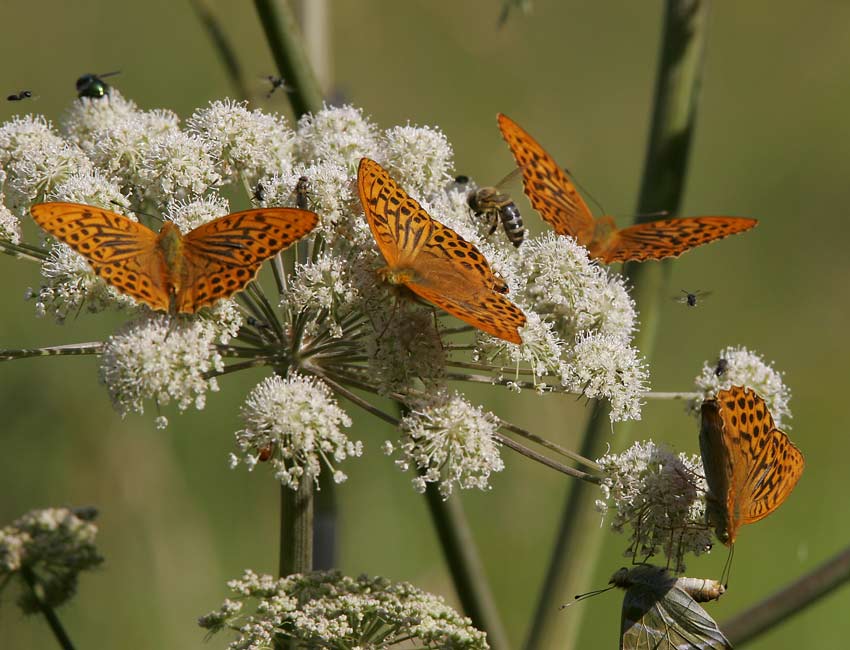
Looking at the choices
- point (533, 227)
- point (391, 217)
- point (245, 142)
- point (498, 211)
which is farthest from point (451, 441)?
point (533, 227)

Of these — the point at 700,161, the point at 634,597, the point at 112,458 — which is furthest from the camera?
the point at 700,161

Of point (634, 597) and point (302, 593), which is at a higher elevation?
point (634, 597)

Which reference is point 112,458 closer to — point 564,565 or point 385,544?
point 385,544

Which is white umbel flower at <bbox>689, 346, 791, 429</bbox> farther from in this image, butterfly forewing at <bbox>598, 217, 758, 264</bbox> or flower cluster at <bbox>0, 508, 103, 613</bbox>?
flower cluster at <bbox>0, 508, 103, 613</bbox>

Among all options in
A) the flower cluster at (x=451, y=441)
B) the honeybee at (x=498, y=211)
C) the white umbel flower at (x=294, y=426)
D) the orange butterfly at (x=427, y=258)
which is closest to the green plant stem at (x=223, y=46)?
the honeybee at (x=498, y=211)

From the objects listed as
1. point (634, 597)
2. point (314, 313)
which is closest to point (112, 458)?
point (314, 313)

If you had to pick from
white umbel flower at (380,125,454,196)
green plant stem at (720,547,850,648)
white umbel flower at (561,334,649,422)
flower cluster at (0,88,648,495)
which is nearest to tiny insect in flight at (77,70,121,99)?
flower cluster at (0,88,648,495)
